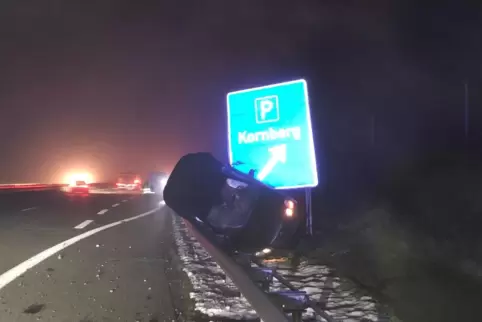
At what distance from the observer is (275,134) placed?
9758 millimetres

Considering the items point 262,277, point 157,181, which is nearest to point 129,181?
point 157,181

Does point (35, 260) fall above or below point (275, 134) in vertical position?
below

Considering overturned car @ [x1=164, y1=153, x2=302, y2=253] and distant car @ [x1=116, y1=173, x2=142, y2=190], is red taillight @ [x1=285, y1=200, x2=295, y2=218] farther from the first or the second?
distant car @ [x1=116, y1=173, x2=142, y2=190]

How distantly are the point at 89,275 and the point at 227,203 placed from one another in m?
2.10

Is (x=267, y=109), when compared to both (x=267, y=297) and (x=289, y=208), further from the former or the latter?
(x=267, y=297)

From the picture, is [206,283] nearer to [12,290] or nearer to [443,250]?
[12,290]

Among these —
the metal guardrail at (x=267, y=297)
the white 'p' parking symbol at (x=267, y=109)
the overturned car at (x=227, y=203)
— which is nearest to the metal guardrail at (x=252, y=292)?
the metal guardrail at (x=267, y=297)

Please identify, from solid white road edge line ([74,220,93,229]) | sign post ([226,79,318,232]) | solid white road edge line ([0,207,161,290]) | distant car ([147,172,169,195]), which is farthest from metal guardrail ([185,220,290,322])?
distant car ([147,172,169,195])

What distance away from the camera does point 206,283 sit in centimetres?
656

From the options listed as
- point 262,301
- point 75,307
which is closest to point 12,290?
point 75,307

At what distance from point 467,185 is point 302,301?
760 centimetres

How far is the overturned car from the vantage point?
6.55 meters

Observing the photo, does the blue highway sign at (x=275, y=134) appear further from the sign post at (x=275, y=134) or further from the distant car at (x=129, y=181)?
the distant car at (x=129, y=181)

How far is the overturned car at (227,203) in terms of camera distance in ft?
21.5
